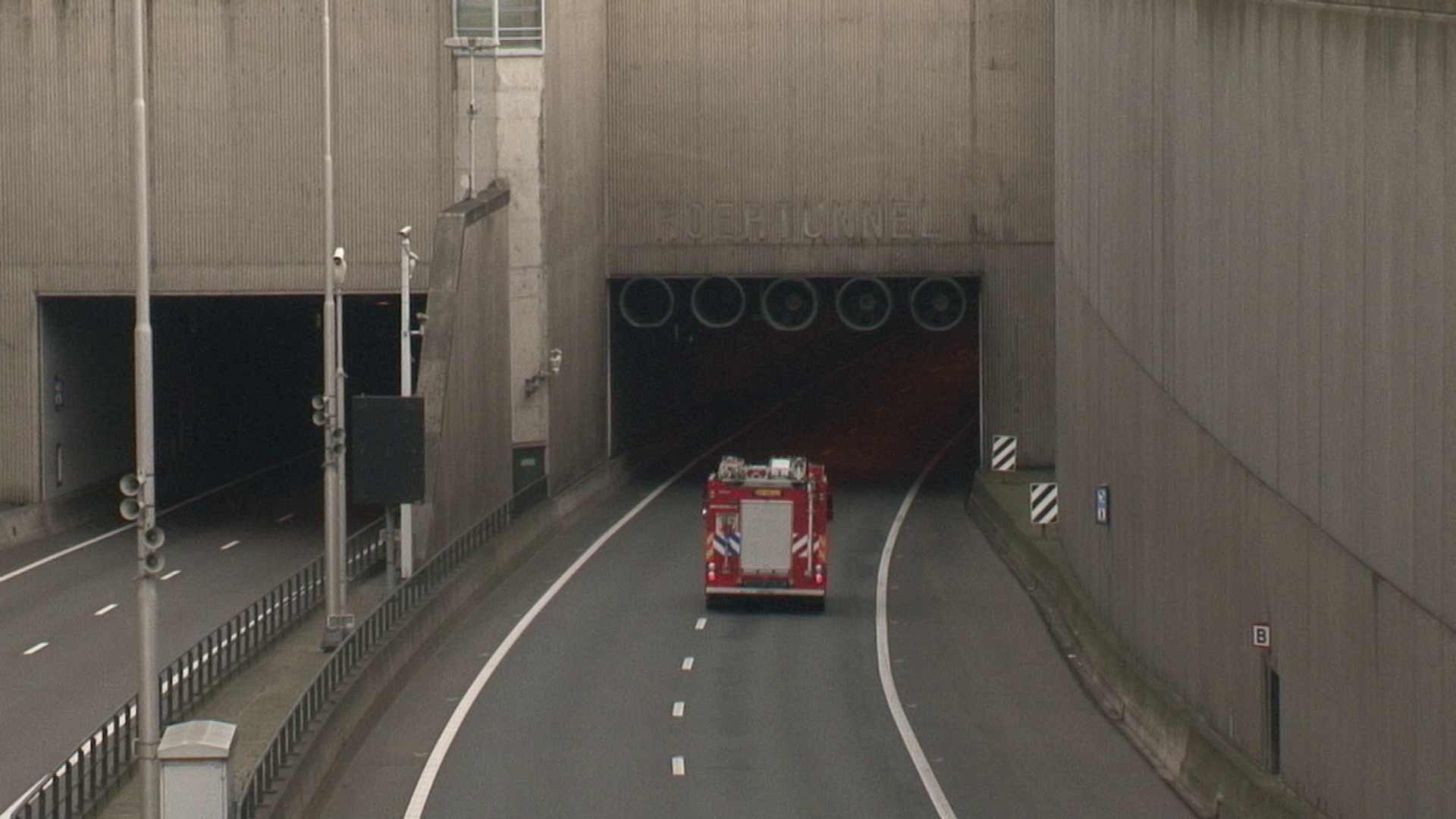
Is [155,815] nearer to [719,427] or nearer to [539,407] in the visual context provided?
[539,407]

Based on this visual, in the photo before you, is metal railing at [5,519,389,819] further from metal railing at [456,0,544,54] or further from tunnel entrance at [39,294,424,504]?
metal railing at [456,0,544,54]

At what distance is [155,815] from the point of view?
73.9 ft

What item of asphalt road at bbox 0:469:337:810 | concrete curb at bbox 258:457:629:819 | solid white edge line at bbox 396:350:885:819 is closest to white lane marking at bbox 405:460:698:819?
solid white edge line at bbox 396:350:885:819

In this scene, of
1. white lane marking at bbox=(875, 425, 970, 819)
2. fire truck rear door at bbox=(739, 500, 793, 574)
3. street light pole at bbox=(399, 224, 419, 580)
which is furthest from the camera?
fire truck rear door at bbox=(739, 500, 793, 574)

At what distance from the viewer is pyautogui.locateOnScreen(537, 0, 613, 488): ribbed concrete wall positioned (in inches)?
2173

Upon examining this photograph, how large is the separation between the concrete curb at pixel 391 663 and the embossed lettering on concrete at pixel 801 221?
334 inches

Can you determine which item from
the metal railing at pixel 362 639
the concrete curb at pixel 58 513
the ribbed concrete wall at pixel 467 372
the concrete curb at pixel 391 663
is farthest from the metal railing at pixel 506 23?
the concrete curb at pixel 58 513

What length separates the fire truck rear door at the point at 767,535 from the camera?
4275 centimetres

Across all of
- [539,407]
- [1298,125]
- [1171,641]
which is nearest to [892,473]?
[539,407]

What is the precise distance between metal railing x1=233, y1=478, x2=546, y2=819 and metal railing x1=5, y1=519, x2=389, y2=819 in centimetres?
150

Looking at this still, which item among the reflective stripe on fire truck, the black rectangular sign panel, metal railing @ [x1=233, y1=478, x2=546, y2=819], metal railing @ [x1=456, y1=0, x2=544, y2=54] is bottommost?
metal railing @ [x1=233, y1=478, x2=546, y2=819]

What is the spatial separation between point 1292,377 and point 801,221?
36.7 metres

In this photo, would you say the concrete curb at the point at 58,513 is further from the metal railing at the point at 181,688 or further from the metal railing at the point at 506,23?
the metal railing at the point at 506,23

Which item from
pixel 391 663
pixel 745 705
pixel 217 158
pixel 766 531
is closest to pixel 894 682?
pixel 745 705
